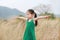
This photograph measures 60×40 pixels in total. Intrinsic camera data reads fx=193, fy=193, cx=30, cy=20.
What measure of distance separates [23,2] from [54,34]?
0.49 m

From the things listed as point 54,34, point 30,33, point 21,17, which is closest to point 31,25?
point 30,33

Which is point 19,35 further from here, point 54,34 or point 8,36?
point 54,34

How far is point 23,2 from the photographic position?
2.11 m

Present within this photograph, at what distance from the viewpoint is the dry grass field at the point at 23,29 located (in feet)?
6.91

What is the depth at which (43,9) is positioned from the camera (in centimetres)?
210

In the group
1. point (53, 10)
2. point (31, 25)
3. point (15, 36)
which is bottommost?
point (15, 36)

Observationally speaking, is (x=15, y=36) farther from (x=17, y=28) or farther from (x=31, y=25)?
(x=31, y=25)

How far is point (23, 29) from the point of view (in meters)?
2.11

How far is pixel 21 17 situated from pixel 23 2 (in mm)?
174

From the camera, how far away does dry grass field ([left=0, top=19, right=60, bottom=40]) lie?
2.11 m

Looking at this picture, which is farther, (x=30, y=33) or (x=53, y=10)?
(x=53, y=10)

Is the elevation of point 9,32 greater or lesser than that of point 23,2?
lesser

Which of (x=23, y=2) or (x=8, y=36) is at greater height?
(x=23, y=2)

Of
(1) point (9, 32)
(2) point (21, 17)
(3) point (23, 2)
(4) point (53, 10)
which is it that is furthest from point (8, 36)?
(4) point (53, 10)
